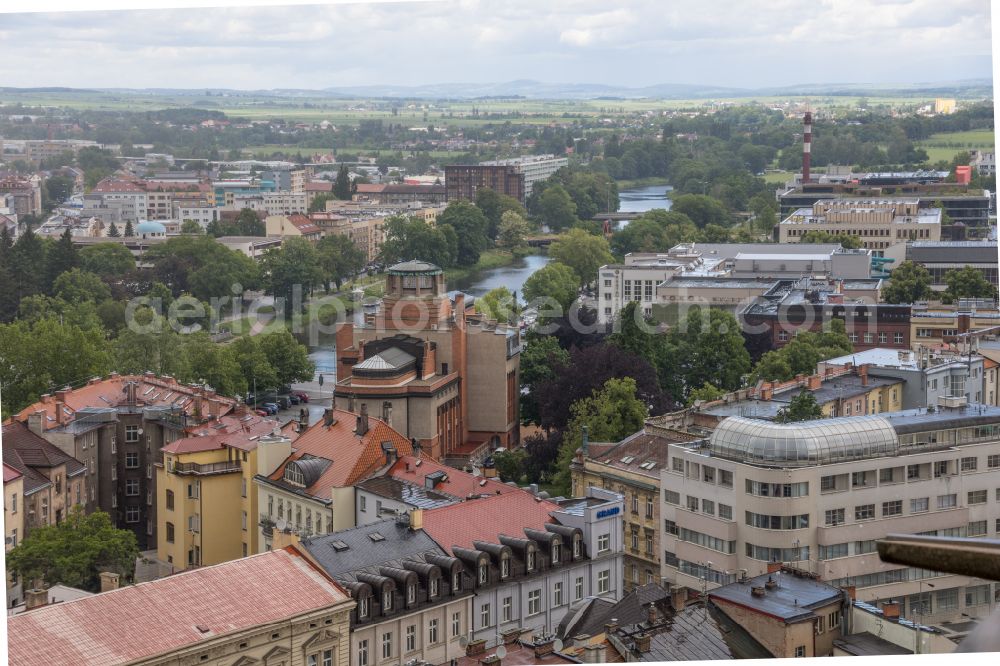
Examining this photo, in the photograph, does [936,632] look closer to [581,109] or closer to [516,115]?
[516,115]

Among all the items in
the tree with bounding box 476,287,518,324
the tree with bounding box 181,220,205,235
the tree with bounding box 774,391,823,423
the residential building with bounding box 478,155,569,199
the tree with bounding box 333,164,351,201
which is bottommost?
the tree with bounding box 476,287,518,324

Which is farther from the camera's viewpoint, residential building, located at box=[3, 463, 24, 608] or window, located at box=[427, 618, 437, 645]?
residential building, located at box=[3, 463, 24, 608]

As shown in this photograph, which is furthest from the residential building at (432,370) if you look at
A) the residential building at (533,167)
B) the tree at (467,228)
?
the residential building at (533,167)

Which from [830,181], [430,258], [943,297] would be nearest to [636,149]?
[830,181]

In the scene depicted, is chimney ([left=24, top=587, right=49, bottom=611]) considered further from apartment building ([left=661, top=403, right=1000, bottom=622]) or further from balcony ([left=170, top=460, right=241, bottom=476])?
apartment building ([left=661, top=403, right=1000, bottom=622])

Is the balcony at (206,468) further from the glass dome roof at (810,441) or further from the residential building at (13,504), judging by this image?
the glass dome roof at (810,441)

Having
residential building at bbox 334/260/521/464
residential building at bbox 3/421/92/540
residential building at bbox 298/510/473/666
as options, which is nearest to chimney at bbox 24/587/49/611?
residential building at bbox 298/510/473/666

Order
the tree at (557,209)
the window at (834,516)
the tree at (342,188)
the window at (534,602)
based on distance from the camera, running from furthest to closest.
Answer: the tree at (342,188)
the tree at (557,209)
the window at (834,516)
the window at (534,602)
